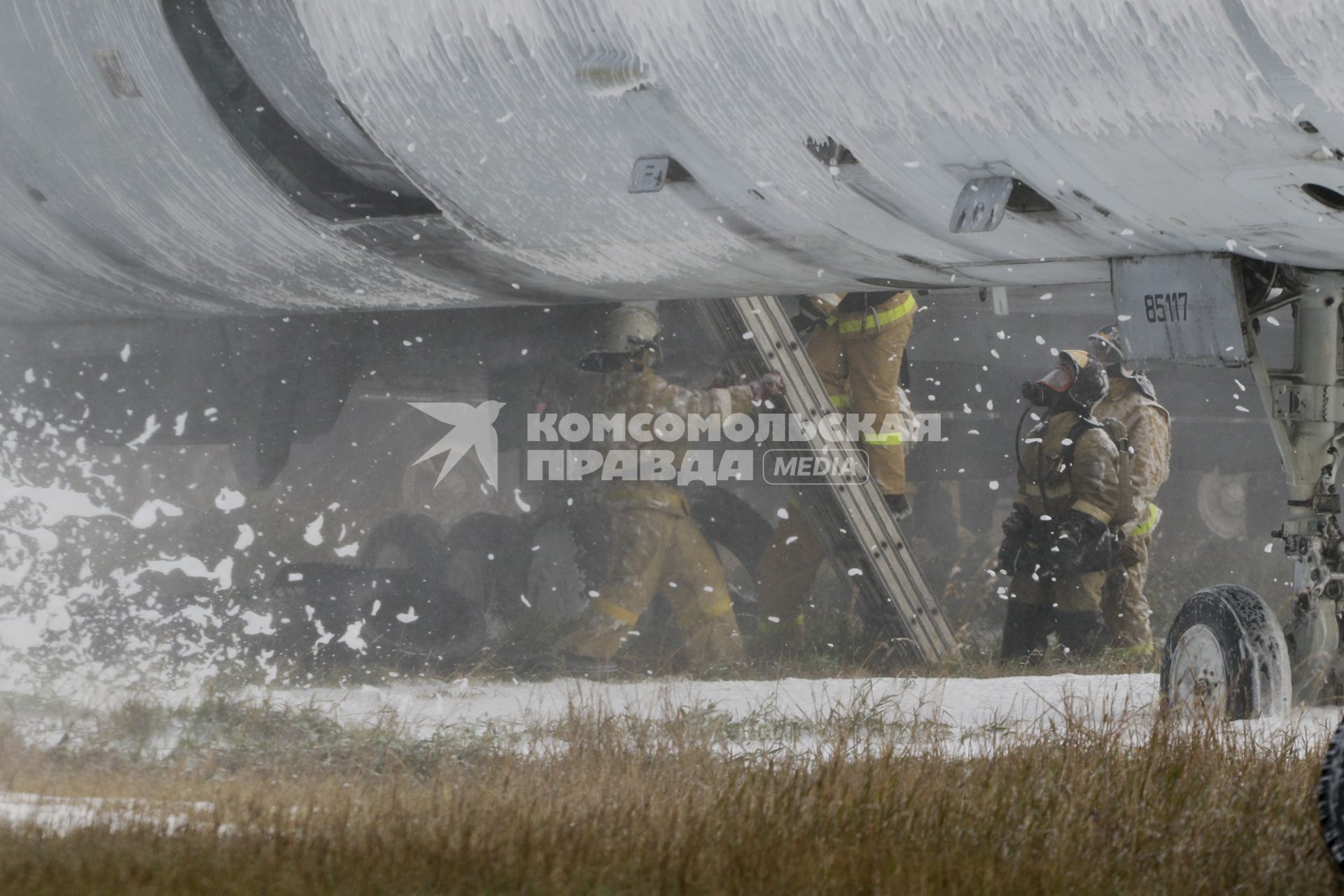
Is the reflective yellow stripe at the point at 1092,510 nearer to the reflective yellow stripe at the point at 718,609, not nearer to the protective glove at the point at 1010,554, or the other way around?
the protective glove at the point at 1010,554

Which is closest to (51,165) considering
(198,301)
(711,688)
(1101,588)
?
(198,301)

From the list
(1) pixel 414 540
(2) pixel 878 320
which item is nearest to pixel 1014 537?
(2) pixel 878 320

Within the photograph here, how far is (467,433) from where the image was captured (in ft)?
37.6

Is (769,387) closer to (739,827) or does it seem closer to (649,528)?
(649,528)

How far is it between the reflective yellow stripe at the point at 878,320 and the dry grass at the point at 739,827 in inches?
181

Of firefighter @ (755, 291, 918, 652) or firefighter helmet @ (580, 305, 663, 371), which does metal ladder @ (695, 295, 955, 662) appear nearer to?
firefighter @ (755, 291, 918, 652)

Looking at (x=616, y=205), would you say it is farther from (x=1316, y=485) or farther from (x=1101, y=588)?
(x=1101, y=588)

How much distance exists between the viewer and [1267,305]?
4.46 meters

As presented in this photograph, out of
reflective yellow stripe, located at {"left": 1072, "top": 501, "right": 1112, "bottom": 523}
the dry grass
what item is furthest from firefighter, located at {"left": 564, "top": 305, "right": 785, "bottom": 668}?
the dry grass

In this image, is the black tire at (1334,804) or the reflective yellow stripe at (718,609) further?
the reflective yellow stripe at (718,609)

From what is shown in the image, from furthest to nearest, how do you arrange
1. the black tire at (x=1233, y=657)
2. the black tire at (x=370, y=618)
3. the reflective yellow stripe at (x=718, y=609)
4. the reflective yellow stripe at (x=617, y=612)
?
the black tire at (x=370, y=618), the reflective yellow stripe at (x=718, y=609), the reflective yellow stripe at (x=617, y=612), the black tire at (x=1233, y=657)

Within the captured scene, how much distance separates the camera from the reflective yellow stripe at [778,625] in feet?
29.2

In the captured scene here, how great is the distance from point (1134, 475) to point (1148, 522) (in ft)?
1.10

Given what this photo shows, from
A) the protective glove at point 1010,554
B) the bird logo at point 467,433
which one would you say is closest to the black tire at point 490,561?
the bird logo at point 467,433
